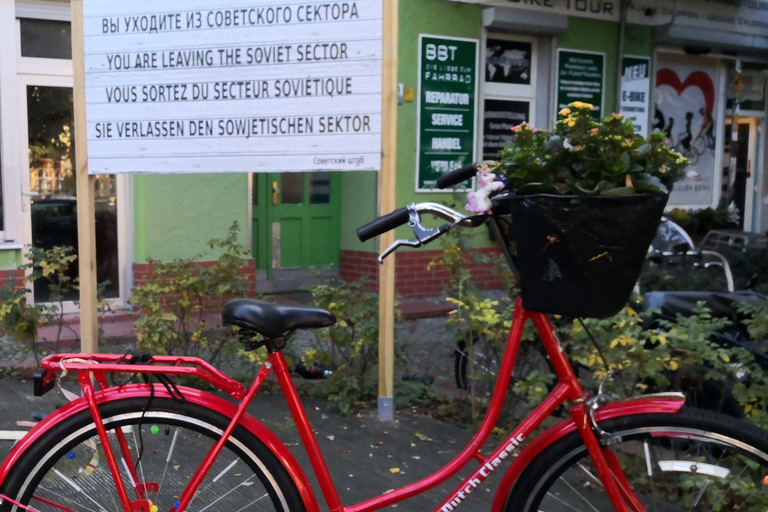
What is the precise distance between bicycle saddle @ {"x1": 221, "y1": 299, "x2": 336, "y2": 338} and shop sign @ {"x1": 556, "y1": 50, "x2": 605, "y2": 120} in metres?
8.68

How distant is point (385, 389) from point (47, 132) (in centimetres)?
530

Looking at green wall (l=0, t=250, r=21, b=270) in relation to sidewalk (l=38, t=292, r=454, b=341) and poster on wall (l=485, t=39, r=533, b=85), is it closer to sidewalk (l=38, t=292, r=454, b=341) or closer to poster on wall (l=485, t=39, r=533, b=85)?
sidewalk (l=38, t=292, r=454, b=341)

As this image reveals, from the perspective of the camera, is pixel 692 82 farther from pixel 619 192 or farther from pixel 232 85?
pixel 619 192

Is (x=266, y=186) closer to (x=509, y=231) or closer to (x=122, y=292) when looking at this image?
(x=122, y=292)

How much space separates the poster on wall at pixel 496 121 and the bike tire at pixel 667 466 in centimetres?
761

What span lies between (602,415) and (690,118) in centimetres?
1125

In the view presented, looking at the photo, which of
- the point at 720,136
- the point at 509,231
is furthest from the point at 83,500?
the point at 720,136

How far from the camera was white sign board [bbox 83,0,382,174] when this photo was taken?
426cm

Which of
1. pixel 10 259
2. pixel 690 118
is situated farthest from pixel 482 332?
pixel 690 118

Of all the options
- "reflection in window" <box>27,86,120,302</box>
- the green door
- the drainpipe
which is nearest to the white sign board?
"reflection in window" <box>27,86,120,302</box>

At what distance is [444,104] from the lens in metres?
9.65

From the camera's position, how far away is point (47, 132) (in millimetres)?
8203

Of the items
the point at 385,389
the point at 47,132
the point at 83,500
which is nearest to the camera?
the point at 83,500

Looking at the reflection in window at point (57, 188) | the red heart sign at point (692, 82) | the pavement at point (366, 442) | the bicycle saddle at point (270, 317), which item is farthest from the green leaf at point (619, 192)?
the red heart sign at point (692, 82)
